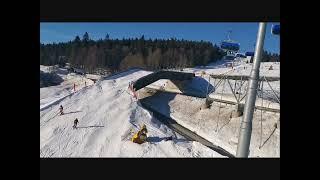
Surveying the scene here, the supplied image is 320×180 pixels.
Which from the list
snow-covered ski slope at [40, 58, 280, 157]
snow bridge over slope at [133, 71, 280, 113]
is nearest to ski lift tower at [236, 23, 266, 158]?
snow-covered ski slope at [40, 58, 280, 157]

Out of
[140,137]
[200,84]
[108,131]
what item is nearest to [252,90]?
[140,137]

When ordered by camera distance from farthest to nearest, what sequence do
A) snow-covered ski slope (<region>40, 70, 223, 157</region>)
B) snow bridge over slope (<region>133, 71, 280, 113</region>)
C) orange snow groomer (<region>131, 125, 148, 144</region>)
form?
snow bridge over slope (<region>133, 71, 280, 113</region>)
orange snow groomer (<region>131, 125, 148, 144</region>)
snow-covered ski slope (<region>40, 70, 223, 157</region>)

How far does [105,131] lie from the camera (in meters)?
22.2

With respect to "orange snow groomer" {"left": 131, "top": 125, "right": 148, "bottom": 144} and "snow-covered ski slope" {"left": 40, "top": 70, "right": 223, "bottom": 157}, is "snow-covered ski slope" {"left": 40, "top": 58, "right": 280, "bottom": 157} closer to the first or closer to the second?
"snow-covered ski slope" {"left": 40, "top": 70, "right": 223, "bottom": 157}

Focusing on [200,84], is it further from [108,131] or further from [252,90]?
[252,90]

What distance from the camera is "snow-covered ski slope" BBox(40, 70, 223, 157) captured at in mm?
18344

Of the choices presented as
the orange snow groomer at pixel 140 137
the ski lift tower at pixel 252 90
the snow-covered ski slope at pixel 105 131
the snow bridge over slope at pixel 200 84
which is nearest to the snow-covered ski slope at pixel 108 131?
the snow-covered ski slope at pixel 105 131

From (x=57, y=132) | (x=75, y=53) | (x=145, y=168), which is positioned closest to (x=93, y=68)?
(x=75, y=53)

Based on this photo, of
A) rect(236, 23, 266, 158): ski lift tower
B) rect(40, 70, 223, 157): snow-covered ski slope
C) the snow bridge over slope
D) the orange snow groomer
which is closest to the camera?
rect(236, 23, 266, 158): ski lift tower
